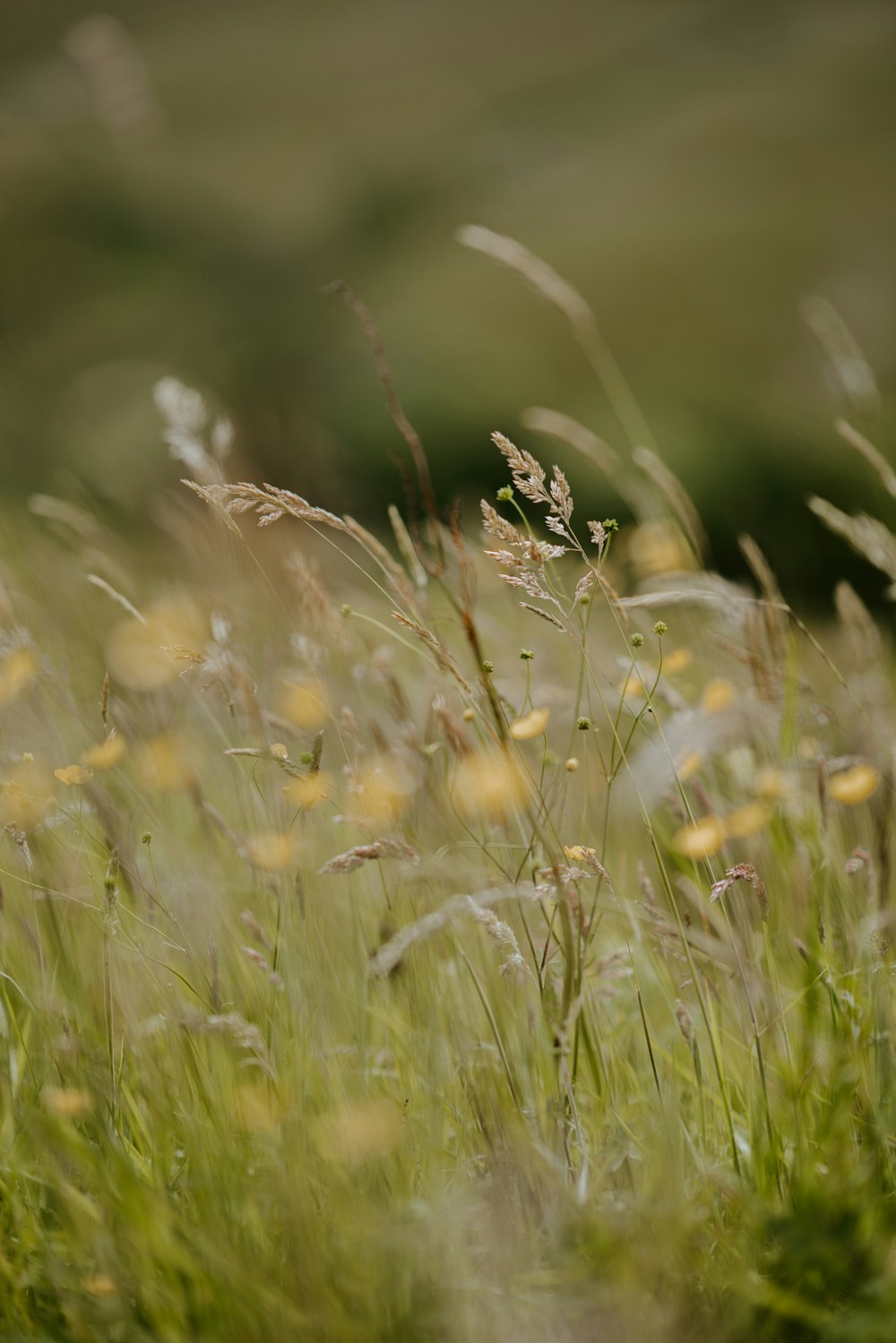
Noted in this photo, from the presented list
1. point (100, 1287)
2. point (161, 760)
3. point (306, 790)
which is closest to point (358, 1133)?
point (100, 1287)

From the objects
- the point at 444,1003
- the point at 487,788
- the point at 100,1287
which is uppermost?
the point at 487,788

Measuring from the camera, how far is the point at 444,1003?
43.9 inches

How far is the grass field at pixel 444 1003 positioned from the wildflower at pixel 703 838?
1 centimetres

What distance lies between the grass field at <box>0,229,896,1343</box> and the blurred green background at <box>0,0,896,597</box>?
0.81 metres

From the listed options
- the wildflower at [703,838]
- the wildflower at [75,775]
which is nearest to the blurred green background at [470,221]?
the wildflower at [703,838]

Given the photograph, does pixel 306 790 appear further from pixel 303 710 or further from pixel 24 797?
pixel 303 710

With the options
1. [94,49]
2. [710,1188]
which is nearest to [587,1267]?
[710,1188]

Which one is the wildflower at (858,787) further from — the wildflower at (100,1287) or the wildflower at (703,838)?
the wildflower at (100,1287)

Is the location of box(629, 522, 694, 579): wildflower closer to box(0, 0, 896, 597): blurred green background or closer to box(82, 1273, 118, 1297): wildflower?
box(0, 0, 896, 597): blurred green background

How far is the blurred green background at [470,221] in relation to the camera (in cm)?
476

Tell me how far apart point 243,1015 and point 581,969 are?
53 cm

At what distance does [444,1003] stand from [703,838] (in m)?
0.37

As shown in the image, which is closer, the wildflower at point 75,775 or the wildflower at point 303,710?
the wildflower at point 75,775

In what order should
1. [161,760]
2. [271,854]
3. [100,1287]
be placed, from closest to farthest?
[100,1287], [271,854], [161,760]
